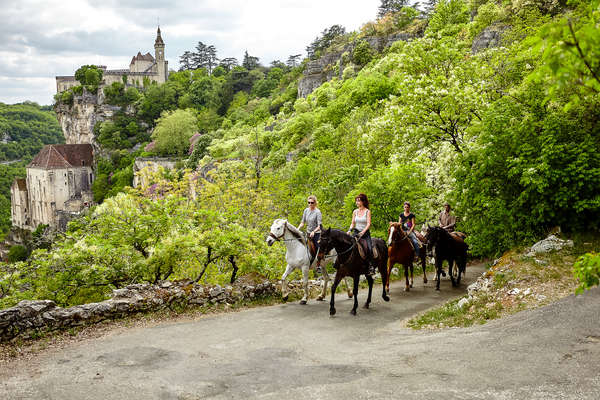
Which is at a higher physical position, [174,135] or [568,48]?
[174,135]

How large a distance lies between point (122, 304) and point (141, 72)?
408ft

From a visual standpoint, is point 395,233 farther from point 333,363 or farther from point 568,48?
point 568,48

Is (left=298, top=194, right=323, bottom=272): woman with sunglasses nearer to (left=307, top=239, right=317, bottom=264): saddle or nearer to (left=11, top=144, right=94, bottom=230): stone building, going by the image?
(left=307, top=239, right=317, bottom=264): saddle

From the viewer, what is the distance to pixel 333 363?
7.39 metres

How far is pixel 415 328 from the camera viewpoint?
32.0ft

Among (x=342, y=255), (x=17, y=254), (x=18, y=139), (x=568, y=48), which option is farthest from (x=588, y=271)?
(x=18, y=139)

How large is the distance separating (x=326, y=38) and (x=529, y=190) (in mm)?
103592

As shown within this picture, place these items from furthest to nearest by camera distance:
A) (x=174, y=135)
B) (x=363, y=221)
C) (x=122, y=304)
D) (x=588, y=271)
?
(x=174, y=135) < (x=363, y=221) < (x=122, y=304) < (x=588, y=271)

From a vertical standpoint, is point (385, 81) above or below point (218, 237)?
above

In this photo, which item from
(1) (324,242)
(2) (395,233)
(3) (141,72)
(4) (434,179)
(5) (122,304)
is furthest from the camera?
(3) (141,72)

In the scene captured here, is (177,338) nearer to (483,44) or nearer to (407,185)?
(407,185)

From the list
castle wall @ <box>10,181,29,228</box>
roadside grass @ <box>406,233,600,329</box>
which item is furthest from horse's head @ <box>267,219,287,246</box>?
castle wall @ <box>10,181,29,228</box>

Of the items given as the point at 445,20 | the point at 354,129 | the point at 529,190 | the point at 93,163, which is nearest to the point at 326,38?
the point at 445,20

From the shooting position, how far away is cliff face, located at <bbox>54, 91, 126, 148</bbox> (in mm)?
98875
